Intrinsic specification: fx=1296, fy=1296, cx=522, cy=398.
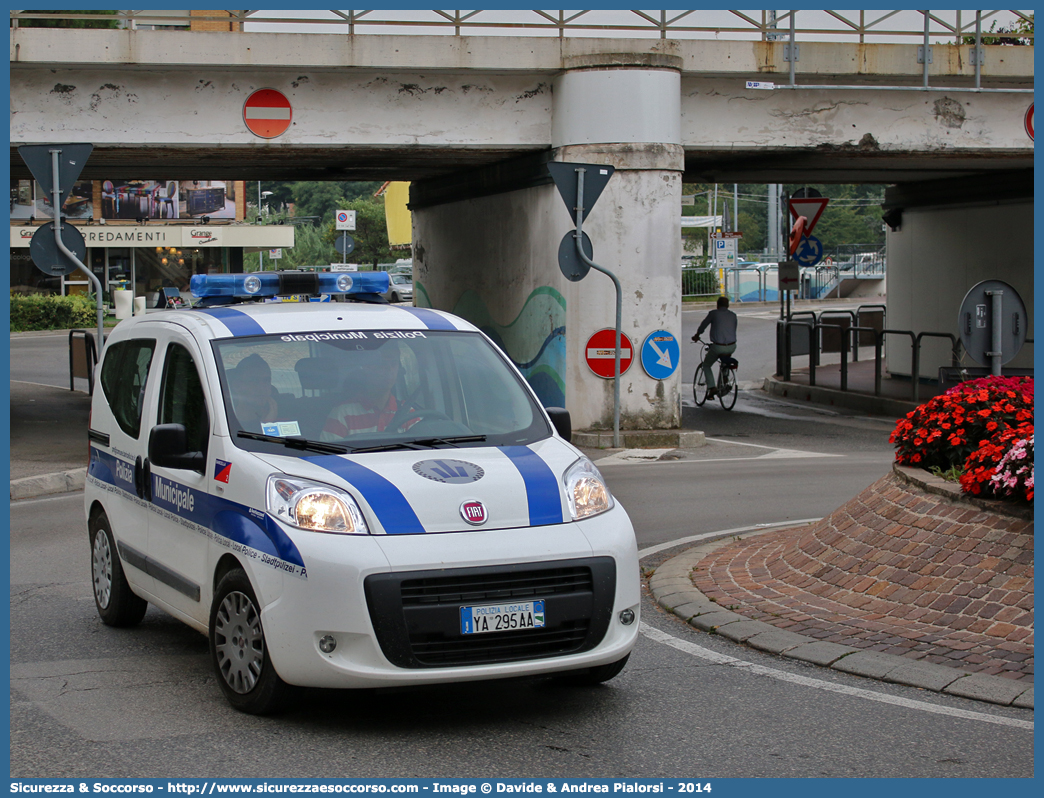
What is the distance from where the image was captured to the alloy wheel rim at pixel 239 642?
5293mm

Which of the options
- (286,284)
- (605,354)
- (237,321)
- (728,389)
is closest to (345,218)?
(728,389)

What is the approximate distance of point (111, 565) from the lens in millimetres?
7020

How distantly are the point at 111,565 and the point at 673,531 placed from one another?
451 cm

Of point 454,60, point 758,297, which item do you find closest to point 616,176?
point 454,60

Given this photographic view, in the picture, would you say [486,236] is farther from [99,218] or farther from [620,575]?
[99,218]

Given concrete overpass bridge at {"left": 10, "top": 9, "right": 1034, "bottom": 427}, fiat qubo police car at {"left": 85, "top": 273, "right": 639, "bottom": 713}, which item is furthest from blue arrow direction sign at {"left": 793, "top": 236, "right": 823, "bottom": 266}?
fiat qubo police car at {"left": 85, "top": 273, "right": 639, "bottom": 713}

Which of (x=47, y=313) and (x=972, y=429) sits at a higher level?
(x=47, y=313)

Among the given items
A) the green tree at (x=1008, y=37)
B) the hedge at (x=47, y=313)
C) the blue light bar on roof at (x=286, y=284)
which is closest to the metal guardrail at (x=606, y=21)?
the green tree at (x=1008, y=37)

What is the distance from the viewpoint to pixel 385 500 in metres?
5.16

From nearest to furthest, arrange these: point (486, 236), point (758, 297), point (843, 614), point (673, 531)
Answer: point (843, 614)
point (673, 531)
point (486, 236)
point (758, 297)

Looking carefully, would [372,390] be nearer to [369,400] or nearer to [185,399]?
[369,400]

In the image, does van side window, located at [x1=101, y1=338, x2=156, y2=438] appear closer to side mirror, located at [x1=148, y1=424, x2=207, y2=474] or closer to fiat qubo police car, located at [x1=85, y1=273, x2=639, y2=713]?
fiat qubo police car, located at [x1=85, y1=273, x2=639, y2=713]

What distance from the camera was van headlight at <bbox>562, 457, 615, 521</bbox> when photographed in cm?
547

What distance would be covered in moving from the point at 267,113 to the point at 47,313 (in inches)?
1160
